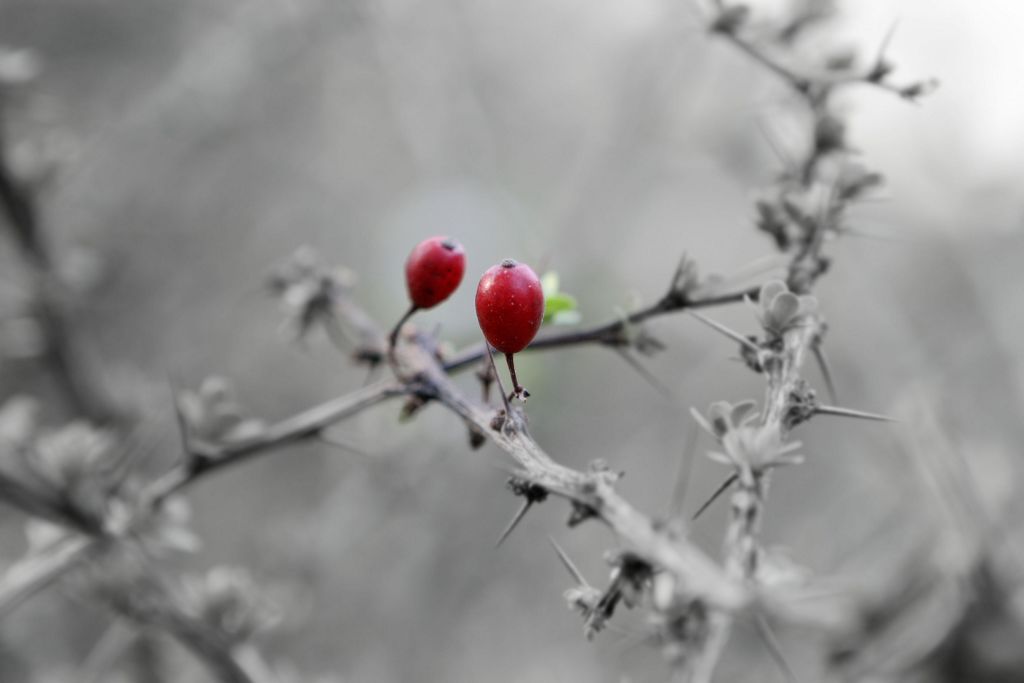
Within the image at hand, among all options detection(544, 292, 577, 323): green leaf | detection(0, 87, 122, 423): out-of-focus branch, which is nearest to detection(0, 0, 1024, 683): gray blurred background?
detection(0, 87, 122, 423): out-of-focus branch

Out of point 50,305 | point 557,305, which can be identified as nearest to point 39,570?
point 557,305

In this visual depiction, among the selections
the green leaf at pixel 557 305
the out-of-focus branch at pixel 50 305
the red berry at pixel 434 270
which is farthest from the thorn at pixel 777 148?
the out-of-focus branch at pixel 50 305

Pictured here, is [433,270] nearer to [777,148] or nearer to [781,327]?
[781,327]

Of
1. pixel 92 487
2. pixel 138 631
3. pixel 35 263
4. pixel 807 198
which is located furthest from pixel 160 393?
pixel 807 198

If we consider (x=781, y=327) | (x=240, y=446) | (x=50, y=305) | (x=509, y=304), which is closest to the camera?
(x=509, y=304)

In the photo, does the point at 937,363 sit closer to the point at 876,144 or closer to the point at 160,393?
the point at 876,144

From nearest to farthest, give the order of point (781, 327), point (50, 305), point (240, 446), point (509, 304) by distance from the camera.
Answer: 1. point (509, 304)
2. point (781, 327)
3. point (240, 446)
4. point (50, 305)

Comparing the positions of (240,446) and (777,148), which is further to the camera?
(777,148)

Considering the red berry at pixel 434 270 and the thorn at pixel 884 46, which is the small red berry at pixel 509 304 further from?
the thorn at pixel 884 46
